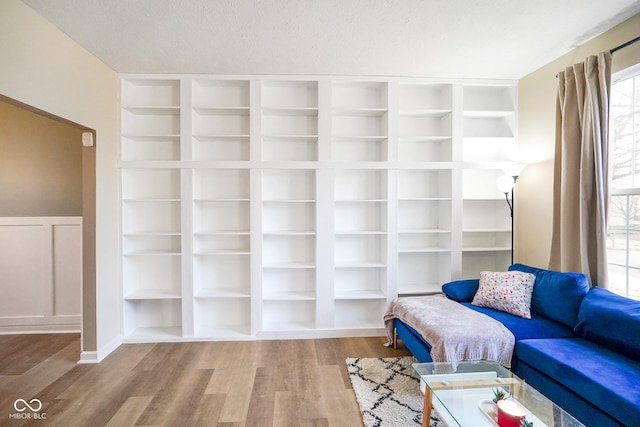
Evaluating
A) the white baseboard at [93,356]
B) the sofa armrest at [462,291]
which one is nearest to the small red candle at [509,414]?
the sofa armrest at [462,291]

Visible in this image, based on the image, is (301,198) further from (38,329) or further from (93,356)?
(38,329)

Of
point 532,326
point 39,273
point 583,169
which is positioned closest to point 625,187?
point 583,169

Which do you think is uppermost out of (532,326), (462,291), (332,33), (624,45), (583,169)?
(332,33)

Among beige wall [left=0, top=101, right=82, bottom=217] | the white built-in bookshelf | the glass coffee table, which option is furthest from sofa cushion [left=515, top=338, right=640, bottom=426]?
beige wall [left=0, top=101, right=82, bottom=217]

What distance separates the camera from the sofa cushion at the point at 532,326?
217cm

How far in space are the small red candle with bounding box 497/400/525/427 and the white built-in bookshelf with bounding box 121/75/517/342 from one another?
5.99 feet

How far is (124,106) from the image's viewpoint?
3.11 metres

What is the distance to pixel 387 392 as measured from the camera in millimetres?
2193

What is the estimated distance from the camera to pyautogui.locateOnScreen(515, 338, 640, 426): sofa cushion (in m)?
1.43

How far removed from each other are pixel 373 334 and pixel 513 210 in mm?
2025

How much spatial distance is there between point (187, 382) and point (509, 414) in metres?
2.19

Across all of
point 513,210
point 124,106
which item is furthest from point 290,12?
point 513,210

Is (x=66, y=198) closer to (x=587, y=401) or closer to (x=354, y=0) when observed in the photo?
(x=354, y=0)

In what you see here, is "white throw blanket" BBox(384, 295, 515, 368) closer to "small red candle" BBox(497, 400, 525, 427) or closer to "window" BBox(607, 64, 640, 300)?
"small red candle" BBox(497, 400, 525, 427)
